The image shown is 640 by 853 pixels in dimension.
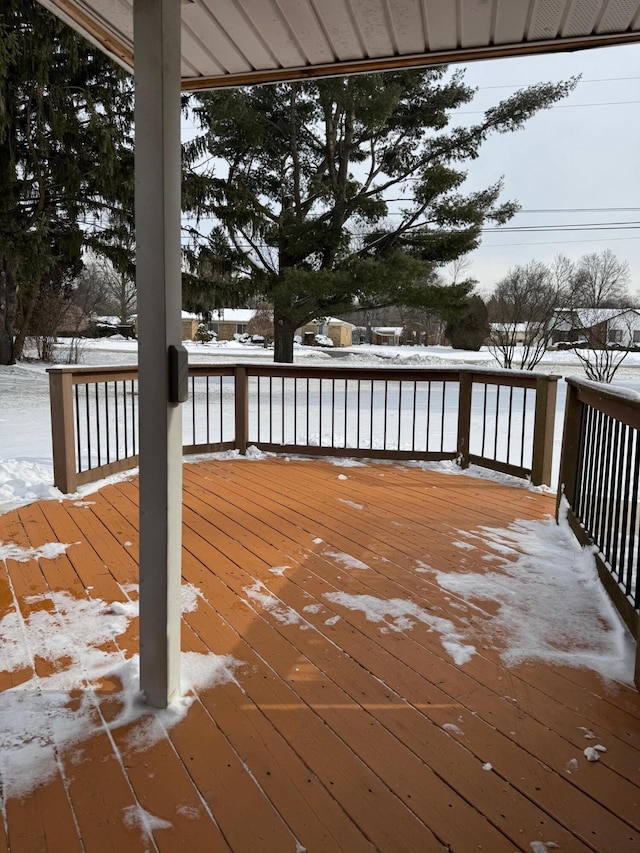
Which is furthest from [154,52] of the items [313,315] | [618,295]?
[618,295]

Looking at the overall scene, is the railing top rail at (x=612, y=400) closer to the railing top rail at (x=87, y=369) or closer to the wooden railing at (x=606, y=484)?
the wooden railing at (x=606, y=484)

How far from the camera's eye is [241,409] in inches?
197

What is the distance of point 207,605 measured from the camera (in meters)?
2.24

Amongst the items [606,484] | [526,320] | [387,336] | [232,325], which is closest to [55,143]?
[526,320]

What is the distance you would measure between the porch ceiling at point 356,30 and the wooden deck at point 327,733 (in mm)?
2087

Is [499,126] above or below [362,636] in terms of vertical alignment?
above

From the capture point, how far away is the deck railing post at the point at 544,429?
157 inches

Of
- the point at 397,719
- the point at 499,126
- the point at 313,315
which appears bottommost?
the point at 397,719

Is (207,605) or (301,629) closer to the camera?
(301,629)

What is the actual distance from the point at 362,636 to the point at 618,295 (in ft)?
50.3

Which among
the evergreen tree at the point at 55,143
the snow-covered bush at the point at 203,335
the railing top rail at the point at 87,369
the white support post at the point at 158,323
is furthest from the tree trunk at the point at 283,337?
the snow-covered bush at the point at 203,335

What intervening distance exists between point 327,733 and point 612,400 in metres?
1.71

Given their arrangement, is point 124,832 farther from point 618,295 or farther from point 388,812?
point 618,295

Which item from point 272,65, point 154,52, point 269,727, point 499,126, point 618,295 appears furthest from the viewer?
point 618,295
